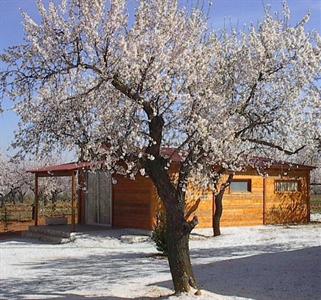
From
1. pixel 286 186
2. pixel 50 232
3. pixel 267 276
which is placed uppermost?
pixel 286 186

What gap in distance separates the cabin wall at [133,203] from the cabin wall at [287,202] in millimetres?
5843

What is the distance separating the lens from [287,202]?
77.5ft

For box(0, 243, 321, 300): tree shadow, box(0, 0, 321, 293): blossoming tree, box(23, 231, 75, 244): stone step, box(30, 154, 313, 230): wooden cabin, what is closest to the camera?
box(0, 0, 321, 293): blossoming tree

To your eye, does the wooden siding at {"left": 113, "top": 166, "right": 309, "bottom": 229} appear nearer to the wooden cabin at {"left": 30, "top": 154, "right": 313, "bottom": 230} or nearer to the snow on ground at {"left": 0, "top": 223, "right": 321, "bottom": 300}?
the wooden cabin at {"left": 30, "top": 154, "right": 313, "bottom": 230}

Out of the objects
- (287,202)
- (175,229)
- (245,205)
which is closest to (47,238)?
(245,205)

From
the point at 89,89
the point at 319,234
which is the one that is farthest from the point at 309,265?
the point at 319,234

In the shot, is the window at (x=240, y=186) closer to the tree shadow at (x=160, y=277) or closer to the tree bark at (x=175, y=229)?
the tree shadow at (x=160, y=277)

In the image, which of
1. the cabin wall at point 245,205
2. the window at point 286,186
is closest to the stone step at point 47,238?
the cabin wall at point 245,205

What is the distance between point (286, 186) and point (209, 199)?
4.56m

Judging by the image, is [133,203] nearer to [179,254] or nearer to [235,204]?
[235,204]

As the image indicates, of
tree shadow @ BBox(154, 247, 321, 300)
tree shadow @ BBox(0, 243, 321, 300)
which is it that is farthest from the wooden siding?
tree shadow @ BBox(154, 247, 321, 300)

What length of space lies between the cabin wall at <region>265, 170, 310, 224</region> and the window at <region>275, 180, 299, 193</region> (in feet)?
0.44

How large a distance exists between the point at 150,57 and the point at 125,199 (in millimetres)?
13083

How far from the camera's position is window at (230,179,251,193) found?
21609 millimetres
